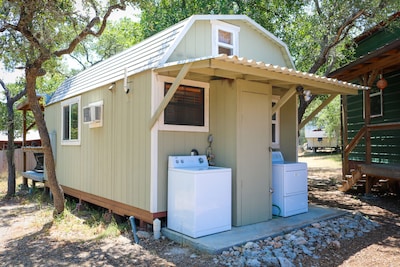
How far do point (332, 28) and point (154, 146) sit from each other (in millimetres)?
6208

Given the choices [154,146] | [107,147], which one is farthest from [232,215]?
[107,147]

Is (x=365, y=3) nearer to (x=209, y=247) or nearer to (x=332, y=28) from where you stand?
(x=332, y=28)

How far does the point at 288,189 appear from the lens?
547 centimetres

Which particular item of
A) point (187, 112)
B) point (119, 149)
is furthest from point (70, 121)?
point (187, 112)

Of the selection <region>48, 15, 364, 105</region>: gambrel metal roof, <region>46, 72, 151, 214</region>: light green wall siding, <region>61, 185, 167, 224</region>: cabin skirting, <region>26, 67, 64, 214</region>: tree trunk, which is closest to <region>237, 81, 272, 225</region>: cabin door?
<region>48, 15, 364, 105</region>: gambrel metal roof

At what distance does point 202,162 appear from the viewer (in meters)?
5.05

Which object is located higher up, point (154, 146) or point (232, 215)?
point (154, 146)

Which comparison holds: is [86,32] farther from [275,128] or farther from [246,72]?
[275,128]

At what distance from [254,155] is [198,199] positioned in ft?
4.37

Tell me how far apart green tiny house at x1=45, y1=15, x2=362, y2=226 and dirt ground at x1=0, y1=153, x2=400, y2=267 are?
0.57m

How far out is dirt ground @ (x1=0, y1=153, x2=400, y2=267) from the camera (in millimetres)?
3871

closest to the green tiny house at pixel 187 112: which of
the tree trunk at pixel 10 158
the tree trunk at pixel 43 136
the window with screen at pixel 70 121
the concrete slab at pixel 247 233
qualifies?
the concrete slab at pixel 247 233

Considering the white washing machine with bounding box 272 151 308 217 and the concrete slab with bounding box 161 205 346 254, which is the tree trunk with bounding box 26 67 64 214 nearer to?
the concrete slab with bounding box 161 205 346 254

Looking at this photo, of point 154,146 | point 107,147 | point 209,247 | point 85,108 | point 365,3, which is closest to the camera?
point 209,247
